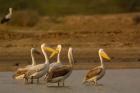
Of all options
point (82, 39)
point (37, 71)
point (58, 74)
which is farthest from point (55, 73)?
point (82, 39)

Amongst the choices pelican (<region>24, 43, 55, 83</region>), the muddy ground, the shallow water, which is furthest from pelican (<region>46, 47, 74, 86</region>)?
the muddy ground

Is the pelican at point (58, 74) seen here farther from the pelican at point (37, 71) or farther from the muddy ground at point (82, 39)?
the muddy ground at point (82, 39)

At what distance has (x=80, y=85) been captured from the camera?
18.3 m

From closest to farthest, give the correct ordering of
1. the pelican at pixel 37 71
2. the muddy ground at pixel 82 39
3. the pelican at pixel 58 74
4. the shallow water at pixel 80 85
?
the shallow water at pixel 80 85
the pelican at pixel 58 74
the pelican at pixel 37 71
the muddy ground at pixel 82 39

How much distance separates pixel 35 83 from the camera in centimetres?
Result: 1905

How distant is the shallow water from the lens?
56.2ft

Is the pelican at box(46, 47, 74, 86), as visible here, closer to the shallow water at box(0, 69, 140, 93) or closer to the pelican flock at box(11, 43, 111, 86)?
the pelican flock at box(11, 43, 111, 86)

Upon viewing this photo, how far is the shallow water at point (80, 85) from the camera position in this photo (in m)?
17.1

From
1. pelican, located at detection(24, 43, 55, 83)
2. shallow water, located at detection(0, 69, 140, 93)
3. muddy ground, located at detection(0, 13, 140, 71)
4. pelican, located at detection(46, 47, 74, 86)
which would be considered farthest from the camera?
muddy ground, located at detection(0, 13, 140, 71)

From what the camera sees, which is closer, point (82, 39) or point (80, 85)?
point (80, 85)

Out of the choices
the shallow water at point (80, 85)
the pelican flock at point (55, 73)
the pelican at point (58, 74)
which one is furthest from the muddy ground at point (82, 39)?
the pelican at point (58, 74)

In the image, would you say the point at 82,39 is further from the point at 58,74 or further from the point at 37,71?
the point at 58,74

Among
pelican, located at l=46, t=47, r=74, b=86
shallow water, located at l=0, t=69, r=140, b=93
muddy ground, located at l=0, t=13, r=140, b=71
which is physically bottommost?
shallow water, located at l=0, t=69, r=140, b=93

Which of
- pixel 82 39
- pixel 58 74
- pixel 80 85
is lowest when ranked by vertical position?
pixel 80 85
